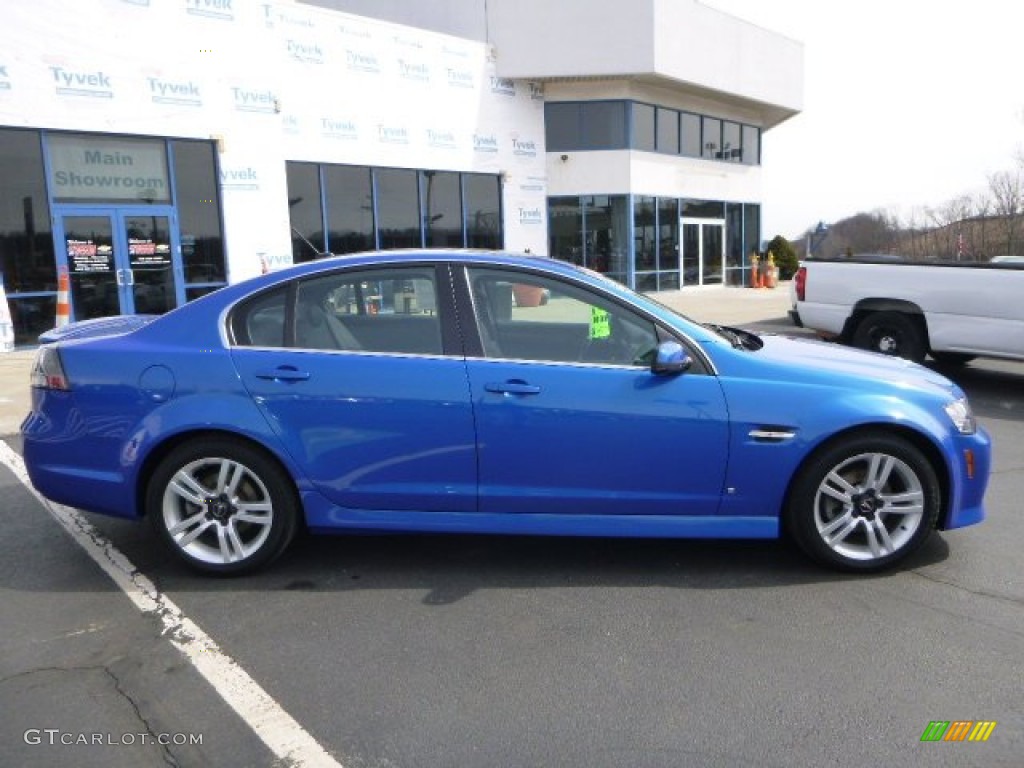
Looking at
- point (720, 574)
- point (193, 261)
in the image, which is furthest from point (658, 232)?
point (720, 574)

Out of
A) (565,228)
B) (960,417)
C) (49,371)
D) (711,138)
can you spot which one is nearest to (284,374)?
(49,371)

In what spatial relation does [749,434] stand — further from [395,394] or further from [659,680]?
[395,394]

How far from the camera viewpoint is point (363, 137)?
677 inches

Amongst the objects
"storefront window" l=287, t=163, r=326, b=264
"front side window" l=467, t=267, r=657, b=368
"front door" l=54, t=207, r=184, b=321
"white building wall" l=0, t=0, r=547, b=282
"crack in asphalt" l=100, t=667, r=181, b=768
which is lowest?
"crack in asphalt" l=100, t=667, r=181, b=768

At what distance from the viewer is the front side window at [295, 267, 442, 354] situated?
3.89 meters

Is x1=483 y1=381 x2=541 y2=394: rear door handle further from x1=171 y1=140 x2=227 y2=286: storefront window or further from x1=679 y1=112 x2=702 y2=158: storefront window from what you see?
x1=679 y1=112 x2=702 y2=158: storefront window

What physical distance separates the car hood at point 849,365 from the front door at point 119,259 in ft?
41.4

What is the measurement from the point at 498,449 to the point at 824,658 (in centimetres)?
→ 165

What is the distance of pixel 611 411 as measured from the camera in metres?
3.68

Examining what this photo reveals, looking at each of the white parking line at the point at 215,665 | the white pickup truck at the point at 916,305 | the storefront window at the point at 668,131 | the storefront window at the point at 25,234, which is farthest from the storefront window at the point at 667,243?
the white parking line at the point at 215,665

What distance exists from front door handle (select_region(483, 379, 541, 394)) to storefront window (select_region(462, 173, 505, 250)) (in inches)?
636

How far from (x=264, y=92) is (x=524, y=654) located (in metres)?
14.9

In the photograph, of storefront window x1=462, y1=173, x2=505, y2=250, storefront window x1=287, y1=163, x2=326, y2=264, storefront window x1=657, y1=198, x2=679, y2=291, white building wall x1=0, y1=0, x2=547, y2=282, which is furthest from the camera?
storefront window x1=657, y1=198, x2=679, y2=291

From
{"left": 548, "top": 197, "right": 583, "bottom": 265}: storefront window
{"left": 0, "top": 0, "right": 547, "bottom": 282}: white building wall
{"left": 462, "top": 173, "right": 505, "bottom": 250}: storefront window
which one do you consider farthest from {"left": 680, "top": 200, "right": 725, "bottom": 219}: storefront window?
{"left": 462, "top": 173, "right": 505, "bottom": 250}: storefront window
